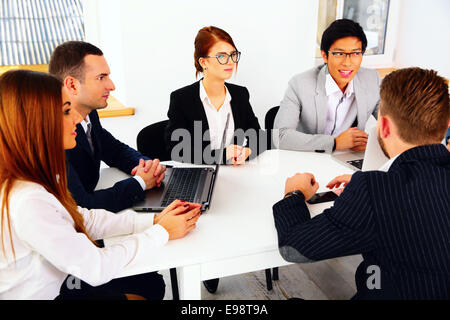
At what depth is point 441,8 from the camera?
11.1 feet

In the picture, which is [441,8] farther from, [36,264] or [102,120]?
[36,264]

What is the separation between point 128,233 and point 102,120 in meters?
1.69

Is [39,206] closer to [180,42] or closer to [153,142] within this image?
[153,142]

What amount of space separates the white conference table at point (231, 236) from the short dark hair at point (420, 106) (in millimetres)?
416

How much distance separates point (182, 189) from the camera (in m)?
1.45

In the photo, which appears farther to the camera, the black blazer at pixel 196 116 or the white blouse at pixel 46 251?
the black blazer at pixel 196 116

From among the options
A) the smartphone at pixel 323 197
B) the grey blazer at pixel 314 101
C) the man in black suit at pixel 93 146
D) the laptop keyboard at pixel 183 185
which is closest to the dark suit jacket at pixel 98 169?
the man in black suit at pixel 93 146

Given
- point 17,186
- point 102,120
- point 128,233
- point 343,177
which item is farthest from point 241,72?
point 17,186

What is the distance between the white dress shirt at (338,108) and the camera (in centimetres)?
218

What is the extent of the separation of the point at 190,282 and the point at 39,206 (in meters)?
0.45

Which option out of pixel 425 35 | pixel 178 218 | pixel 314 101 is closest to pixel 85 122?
pixel 178 218

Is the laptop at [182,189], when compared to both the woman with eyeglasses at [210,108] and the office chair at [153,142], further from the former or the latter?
the office chair at [153,142]

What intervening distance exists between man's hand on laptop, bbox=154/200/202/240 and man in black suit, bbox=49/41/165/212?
195mm

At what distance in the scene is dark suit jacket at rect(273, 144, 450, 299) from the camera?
944 millimetres
